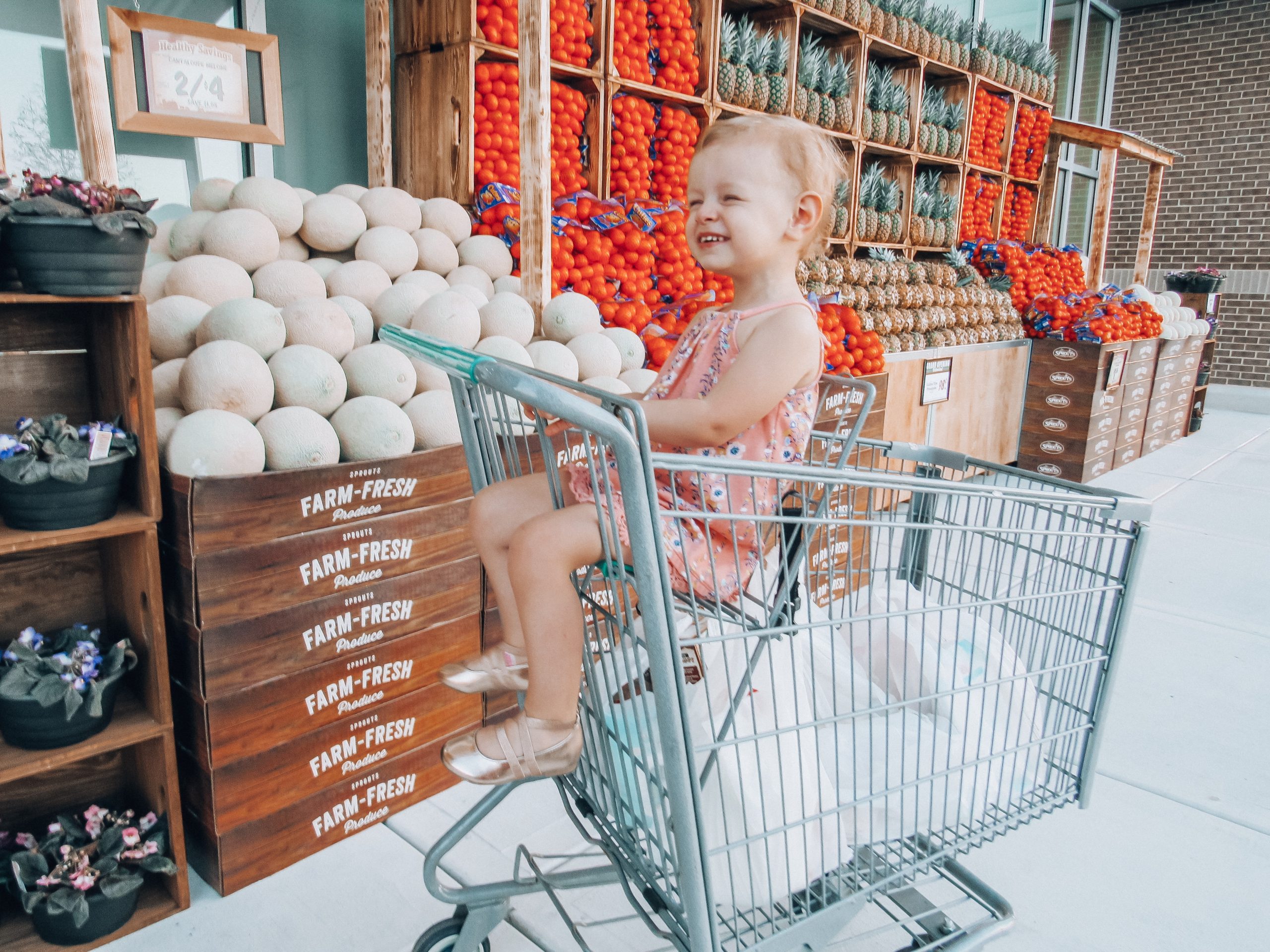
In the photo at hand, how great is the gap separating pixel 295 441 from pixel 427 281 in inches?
45.3

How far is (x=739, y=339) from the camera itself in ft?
4.86

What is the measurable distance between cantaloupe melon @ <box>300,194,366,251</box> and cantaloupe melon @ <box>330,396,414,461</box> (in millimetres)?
1068

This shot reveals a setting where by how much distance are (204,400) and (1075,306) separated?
5.94 meters

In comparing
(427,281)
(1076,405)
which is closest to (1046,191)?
(1076,405)

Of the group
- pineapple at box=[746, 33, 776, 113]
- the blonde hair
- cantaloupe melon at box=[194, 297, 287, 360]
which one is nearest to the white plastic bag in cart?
the blonde hair

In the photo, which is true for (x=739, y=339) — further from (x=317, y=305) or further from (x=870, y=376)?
(x=870, y=376)

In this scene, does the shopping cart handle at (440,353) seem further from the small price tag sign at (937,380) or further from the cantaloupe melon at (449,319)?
the small price tag sign at (937,380)

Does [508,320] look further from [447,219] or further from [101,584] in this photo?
[101,584]

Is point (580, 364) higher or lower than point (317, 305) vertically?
lower

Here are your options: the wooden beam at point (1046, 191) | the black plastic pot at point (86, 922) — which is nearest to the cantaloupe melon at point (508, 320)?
the black plastic pot at point (86, 922)

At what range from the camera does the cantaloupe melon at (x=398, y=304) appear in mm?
2645

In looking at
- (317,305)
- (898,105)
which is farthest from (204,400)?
(898,105)

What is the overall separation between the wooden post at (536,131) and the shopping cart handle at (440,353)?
1695 mm

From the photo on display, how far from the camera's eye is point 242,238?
2572mm
